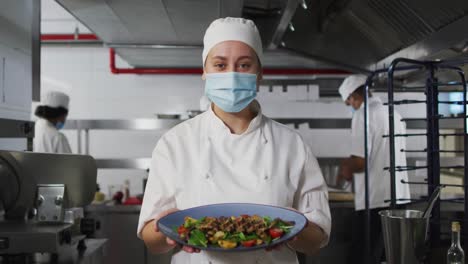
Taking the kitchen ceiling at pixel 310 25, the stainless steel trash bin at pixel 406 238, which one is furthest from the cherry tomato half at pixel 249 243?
the kitchen ceiling at pixel 310 25

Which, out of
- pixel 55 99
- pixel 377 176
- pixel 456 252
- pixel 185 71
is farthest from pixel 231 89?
pixel 185 71

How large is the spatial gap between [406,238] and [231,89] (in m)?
1.11

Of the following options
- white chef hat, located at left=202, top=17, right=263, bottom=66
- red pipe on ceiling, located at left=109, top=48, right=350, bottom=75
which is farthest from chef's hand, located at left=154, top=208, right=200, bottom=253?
red pipe on ceiling, located at left=109, top=48, right=350, bottom=75

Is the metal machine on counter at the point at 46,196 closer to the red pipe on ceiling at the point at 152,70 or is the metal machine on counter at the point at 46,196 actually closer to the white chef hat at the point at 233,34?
the white chef hat at the point at 233,34

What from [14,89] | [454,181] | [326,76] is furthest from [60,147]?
[454,181]

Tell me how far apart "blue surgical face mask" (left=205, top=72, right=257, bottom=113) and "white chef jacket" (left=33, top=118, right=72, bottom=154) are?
300 centimetres

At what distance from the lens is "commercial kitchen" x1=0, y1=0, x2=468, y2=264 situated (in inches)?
48.1

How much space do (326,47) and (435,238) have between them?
6.05 feet

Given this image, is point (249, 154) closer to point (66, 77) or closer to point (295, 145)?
point (295, 145)

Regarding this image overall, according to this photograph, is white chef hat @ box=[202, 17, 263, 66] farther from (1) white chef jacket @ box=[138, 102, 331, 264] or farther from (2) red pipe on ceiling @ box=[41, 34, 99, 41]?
(2) red pipe on ceiling @ box=[41, 34, 99, 41]

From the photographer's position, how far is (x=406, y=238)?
1850 mm

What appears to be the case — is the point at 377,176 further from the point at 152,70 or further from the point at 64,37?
A: the point at 64,37

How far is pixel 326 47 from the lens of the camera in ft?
11.8

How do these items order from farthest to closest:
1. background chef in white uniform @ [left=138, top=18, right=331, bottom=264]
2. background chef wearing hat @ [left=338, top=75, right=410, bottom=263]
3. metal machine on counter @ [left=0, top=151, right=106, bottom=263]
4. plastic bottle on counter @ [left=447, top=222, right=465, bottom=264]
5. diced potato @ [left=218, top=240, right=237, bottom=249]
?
background chef wearing hat @ [left=338, top=75, right=410, bottom=263], plastic bottle on counter @ [left=447, top=222, right=465, bottom=264], metal machine on counter @ [left=0, top=151, right=106, bottom=263], background chef in white uniform @ [left=138, top=18, right=331, bottom=264], diced potato @ [left=218, top=240, right=237, bottom=249]
